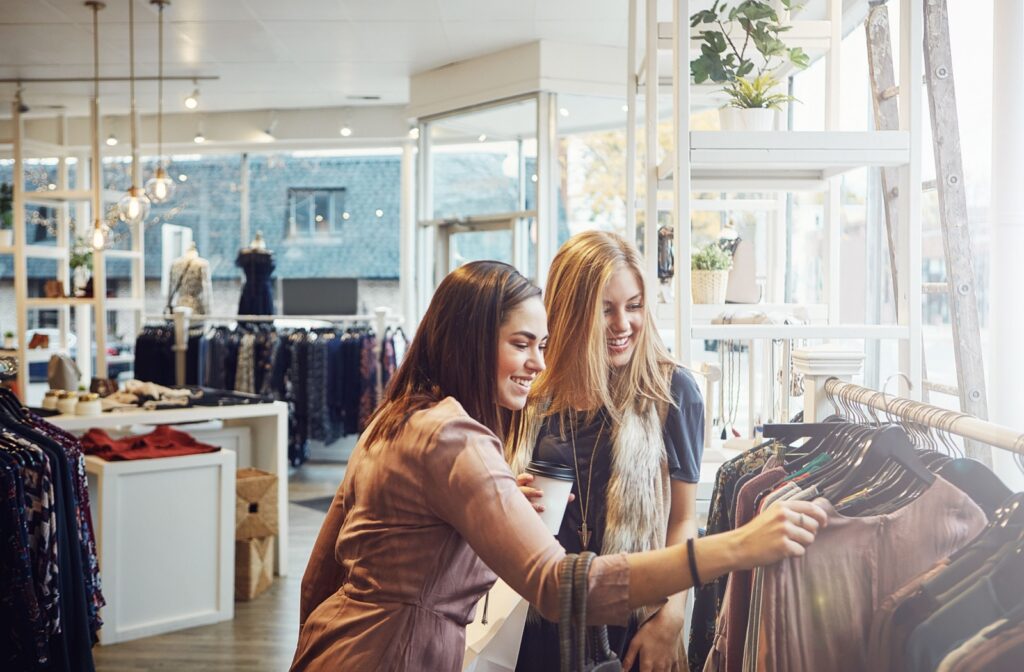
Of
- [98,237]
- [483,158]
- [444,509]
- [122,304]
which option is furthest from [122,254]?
[444,509]

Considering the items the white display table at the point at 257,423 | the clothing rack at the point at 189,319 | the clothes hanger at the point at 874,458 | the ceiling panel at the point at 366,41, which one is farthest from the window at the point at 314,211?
the clothes hanger at the point at 874,458

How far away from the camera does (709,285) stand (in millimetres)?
2996

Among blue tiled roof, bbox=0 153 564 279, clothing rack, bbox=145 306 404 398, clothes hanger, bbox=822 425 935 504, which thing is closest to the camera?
clothes hanger, bbox=822 425 935 504

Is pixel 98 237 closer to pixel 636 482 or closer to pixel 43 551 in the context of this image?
pixel 43 551

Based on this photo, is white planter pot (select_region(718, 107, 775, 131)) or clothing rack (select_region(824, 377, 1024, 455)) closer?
clothing rack (select_region(824, 377, 1024, 455))

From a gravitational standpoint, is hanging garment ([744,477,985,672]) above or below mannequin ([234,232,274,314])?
below

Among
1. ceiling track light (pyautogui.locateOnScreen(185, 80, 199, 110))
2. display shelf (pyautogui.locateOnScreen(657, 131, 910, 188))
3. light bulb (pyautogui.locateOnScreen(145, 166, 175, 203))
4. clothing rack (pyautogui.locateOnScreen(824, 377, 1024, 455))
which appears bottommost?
clothing rack (pyautogui.locateOnScreen(824, 377, 1024, 455))

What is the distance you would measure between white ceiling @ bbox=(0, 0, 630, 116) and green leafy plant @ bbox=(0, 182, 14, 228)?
89 cm

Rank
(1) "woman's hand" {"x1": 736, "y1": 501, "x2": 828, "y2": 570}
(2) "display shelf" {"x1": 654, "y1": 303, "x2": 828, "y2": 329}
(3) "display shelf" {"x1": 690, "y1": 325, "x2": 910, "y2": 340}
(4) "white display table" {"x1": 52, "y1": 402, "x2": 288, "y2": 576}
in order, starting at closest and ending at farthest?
(1) "woman's hand" {"x1": 736, "y1": 501, "x2": 828, "y2": 570} → (3) "display shelf" {"x1": 690, "y1": 325, "x2": 910, "y2": 340} → (2) "display shelf" {"x1": 654, "y1": 303, "x2": 828, "y2": 329} → (4) "white display table" {"x1": 52, "y1": 402, "x2": 288, "y2": 576}

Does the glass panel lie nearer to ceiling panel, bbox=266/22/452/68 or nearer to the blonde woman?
ceiling panel, bbox=266/22/452/68

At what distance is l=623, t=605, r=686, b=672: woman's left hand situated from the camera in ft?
5.80

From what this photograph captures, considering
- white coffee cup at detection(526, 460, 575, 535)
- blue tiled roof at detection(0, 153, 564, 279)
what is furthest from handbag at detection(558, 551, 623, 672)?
blue tiled roof at detection(0, 153, 564, 279)

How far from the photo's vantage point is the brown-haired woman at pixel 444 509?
1313 millimetres

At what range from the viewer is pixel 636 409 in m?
1.85
